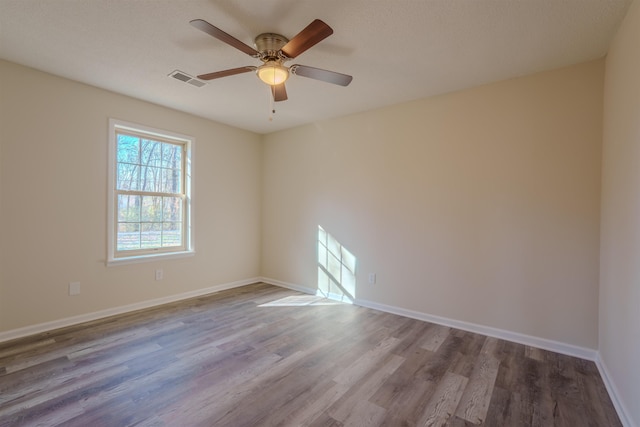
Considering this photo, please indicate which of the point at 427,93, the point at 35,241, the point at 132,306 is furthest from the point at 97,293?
the point at 427,93

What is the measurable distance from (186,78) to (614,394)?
13.9 ft

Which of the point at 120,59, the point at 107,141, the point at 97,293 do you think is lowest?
the point at 97,293

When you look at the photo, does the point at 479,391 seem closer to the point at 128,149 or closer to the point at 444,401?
the point at 444,401

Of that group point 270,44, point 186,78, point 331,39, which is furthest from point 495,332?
point 186,78

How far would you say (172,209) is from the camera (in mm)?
4035

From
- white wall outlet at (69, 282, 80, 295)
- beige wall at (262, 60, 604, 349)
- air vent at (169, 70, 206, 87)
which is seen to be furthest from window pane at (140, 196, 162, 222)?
beige wall at (262, 60, 604, 349)

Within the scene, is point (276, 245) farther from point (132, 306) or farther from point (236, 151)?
point (132, 306)

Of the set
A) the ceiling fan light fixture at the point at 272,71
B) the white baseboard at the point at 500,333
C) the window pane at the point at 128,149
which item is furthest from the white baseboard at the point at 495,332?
the window pane at the point at 128,149

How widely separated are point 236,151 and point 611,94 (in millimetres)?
4292

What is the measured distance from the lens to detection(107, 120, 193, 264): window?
11.3 feet

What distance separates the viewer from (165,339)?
2791mm

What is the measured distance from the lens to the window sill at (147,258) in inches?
134

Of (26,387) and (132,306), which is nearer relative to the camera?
(26,387)

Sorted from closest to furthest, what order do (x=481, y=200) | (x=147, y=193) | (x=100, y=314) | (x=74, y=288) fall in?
(x=481, y=200) → (x=74, y=288) → (x=100, y=314) → (x=147, y=193)
